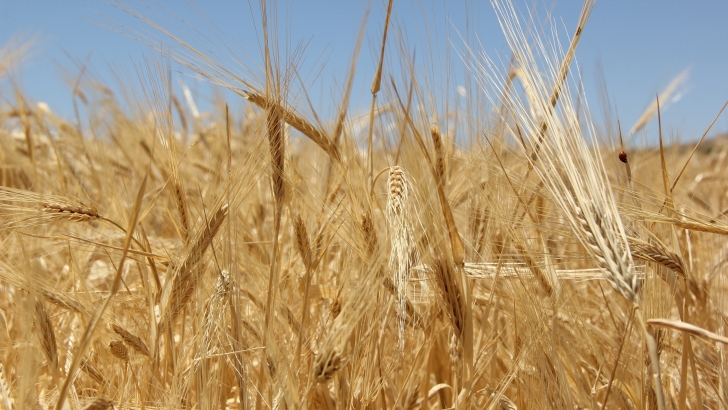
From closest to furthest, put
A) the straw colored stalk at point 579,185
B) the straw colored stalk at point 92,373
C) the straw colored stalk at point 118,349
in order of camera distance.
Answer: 1. the straw colored stalk at point 579,185
2. the straw colored stalk at point 118,349
3. the straw colored stalk at point 92,373

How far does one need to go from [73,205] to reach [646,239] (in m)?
1.11

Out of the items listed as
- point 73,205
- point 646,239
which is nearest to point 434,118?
point 646,239

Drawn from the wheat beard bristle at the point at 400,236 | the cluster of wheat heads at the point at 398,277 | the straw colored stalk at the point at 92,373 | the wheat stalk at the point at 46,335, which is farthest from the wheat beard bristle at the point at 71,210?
the wheat beard bristle at the point at 400,236

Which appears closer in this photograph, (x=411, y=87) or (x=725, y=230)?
(x=725, y=230)

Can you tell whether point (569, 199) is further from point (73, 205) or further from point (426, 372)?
point (73, 205)

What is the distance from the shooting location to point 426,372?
1242 mm

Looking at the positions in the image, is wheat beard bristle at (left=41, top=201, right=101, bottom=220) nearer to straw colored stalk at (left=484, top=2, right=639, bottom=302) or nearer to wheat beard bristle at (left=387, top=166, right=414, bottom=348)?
wheat beard bristle at (left=387, top=166, right=414, bottom=348)

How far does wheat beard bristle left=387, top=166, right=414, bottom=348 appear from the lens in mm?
854

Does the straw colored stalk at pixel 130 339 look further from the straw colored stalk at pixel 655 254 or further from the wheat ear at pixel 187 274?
the straw colored stalk at pixel 655 254

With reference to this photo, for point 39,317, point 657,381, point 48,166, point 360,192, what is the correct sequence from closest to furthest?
Result: point 657,381
point 39,317
point 360,192
point 48,166

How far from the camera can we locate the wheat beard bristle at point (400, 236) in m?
0.85

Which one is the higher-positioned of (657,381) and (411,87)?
(411,87)

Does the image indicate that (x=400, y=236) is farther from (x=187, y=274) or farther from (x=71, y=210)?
(x=71, y=210)

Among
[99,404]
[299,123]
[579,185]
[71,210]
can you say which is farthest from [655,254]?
[71,210]
